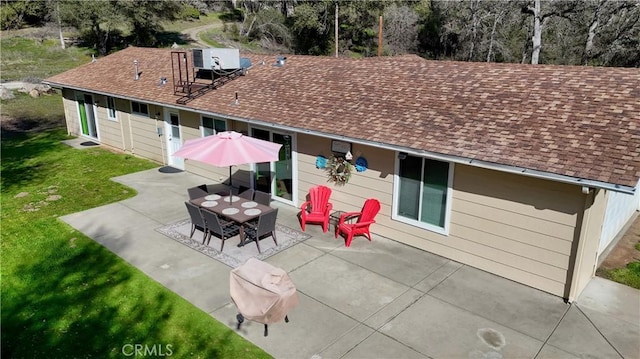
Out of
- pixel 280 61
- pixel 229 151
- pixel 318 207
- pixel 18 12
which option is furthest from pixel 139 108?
pixel 18 12

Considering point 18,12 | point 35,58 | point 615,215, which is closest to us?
point 615,215

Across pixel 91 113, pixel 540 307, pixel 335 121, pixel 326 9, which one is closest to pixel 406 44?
pixel 326 9

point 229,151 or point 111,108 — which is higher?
point 229,151

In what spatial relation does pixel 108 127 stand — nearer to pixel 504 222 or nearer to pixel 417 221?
pixel 417 221

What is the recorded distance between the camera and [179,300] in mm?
7516

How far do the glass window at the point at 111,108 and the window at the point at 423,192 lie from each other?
13.0 metres

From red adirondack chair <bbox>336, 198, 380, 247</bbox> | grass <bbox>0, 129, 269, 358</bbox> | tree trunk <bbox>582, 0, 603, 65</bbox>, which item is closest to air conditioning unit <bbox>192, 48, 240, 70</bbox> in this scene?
grass <bbox>0, 129, 269, 358</bbox>

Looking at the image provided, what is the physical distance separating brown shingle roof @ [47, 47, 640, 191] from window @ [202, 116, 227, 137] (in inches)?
22.0

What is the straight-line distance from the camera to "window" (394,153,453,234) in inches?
352

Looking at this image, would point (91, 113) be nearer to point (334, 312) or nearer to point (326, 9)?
point (334, 312)

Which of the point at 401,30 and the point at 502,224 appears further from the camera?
the point at 401,30

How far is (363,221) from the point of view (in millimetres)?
9938

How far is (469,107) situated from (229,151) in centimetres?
516

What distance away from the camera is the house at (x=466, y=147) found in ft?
24.4
